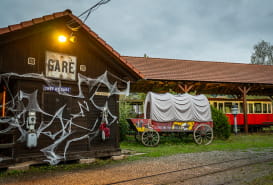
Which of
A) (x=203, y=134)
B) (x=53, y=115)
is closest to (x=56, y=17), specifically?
(x=53, y=115)

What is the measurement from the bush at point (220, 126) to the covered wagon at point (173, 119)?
1868 mm

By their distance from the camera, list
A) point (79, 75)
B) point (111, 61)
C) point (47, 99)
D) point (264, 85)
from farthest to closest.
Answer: point (264, 85) → point (111, 61) → point (79, 75) → point (47, 99)

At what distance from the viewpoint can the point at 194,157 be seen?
9.98m

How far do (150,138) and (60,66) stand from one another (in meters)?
6.68

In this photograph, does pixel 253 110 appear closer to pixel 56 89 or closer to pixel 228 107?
pixel 228 107

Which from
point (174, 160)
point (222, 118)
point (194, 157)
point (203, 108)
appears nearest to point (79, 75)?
point (174, 160)

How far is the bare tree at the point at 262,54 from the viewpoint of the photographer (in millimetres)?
53281

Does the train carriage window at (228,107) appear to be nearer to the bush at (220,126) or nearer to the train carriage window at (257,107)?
the train carriage window at (257,107)

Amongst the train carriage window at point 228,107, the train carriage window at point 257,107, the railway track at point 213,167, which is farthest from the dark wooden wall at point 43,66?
the train carriage window at point 257,107

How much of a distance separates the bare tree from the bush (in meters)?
42.7

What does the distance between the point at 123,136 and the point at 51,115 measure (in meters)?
8.56

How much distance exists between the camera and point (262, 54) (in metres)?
54.1

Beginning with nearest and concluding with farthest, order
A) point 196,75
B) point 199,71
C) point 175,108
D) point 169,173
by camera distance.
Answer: point 169,173, point 175,108, point 196,75, point 199,71

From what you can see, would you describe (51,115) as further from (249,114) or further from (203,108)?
(249,114)
